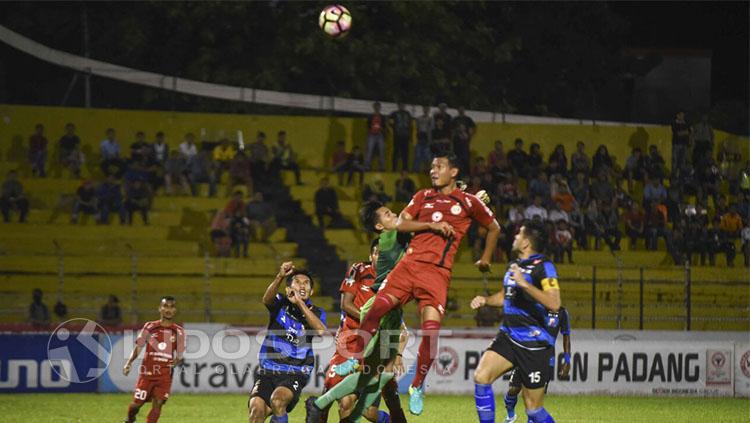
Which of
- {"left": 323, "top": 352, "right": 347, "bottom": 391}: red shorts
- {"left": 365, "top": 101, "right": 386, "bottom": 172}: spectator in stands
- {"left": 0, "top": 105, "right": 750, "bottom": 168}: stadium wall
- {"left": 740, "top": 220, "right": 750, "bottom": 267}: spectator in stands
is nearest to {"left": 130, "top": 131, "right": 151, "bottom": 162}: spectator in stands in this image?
{"left": 0, "top": 105, "right": 750, "bottom": 168}: stadium wall

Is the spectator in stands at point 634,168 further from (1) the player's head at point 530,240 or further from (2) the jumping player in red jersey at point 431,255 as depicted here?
(2) the jumping player in red jersey at point 431,255

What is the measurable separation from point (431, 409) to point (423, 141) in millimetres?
11830

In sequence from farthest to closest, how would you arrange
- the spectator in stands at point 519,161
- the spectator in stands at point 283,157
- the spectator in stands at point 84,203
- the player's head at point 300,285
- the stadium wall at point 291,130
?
the stadium wall at point 291,130
the spectator in stands at point 283,157
the spectator in stands at point 519,161
the spectator in stands at point 84,203
the player's head at point 300,285

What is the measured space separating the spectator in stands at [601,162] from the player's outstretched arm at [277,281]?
688 inches

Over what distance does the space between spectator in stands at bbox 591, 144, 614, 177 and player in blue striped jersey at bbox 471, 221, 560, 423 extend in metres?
17.1

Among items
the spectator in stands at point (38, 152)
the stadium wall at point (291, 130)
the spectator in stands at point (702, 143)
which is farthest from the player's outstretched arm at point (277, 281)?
the spectator in stands at point (702, 143)

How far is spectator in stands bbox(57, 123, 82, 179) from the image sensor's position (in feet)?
93.6

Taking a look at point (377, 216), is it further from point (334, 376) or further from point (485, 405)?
point (485, 405)

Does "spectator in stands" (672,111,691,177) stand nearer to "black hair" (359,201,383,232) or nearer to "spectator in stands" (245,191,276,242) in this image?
"spectator in stands" (245,191,276,242)

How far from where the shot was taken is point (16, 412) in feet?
57.7

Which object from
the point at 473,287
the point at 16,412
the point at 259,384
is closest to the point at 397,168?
the point at 473,287

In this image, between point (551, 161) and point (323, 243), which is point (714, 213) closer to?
point (551, 161)

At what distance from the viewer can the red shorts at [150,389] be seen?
46.4 ft

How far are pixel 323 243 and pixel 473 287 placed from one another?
4.23m
